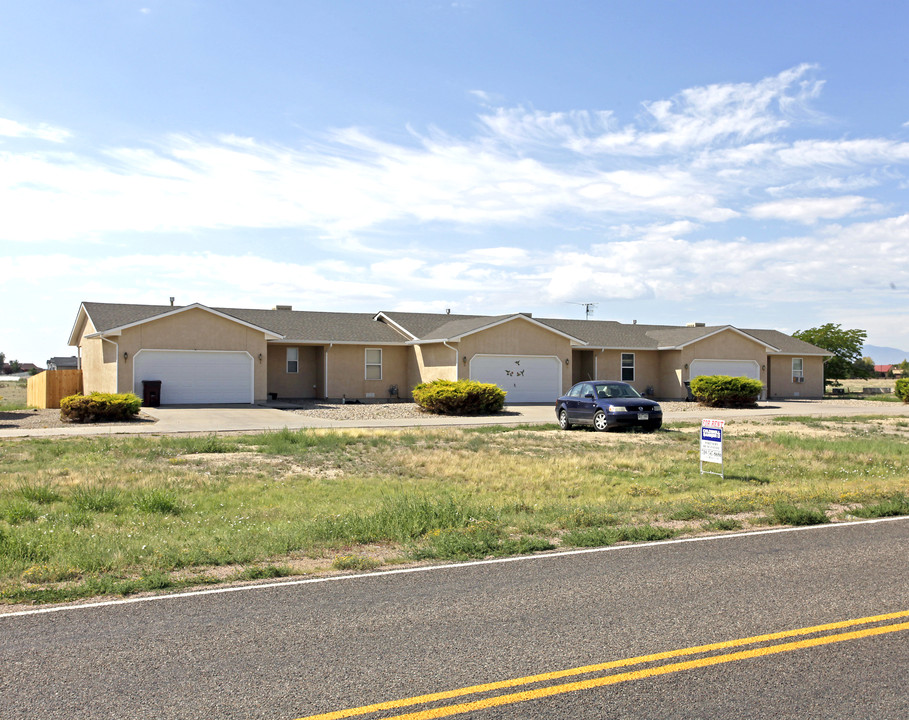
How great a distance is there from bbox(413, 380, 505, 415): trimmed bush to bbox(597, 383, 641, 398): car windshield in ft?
24.7

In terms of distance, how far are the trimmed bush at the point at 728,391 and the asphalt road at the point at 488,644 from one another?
29255 millimetres

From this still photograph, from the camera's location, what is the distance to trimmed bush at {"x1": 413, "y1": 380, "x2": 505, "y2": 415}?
3094 centimetres

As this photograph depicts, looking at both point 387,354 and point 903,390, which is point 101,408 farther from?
point 903,390

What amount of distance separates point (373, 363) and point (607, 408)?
17.6 metres

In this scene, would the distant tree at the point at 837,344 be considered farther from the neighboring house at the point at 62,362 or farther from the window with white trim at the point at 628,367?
the neighboring house at the point at 62,362

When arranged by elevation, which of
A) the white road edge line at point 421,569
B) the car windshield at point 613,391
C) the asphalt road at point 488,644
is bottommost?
the white road edge line at point 421,569

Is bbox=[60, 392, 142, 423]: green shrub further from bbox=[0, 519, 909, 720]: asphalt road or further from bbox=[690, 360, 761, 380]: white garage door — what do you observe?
bbox=[690, 360, 761, 380]: white garage door

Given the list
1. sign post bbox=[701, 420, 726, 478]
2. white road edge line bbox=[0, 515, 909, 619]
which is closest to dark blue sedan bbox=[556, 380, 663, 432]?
sign post bbox=[701, 420, 726, 478]

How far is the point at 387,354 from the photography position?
129 ft

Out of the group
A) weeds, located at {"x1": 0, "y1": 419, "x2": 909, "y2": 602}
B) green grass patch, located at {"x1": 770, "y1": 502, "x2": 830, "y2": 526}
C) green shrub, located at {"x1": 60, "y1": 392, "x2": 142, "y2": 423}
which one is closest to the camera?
weeds, located at {"x1": 0, "y1": 419, "x2": 909, "y2": 602}

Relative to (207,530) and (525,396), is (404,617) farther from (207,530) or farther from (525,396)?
(525,396)

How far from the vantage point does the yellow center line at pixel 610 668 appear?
4.56 m

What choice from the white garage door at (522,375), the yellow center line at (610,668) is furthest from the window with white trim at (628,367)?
the yellow center line at (610,668)

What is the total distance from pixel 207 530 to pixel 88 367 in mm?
29244
